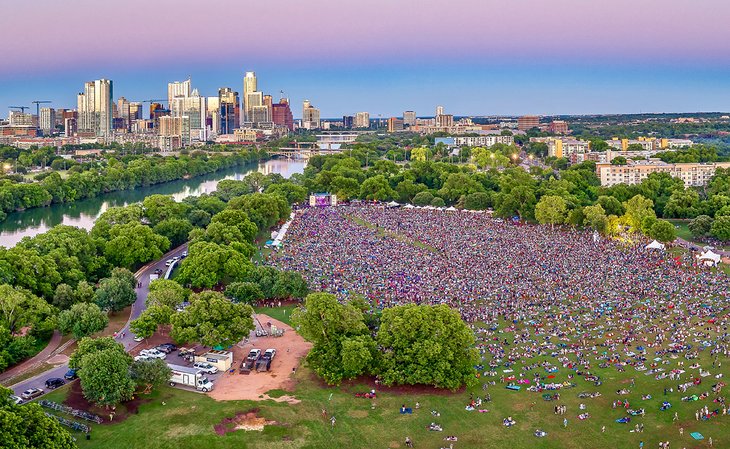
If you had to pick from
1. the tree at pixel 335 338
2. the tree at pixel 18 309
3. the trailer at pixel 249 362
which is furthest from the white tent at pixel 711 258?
the tree at pixel 18 309

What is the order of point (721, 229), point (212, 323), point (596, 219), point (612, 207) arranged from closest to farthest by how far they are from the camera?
point (212, 323)
point (721, 229)
point (596, 219)
point (612, 207)

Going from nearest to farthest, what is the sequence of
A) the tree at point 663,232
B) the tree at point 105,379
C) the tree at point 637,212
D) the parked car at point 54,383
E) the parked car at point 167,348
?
the tree at point 105,379, the parked car at point 54,383, the parked car at point 167,348, the tree at point 663,232, the tree at point 637,212

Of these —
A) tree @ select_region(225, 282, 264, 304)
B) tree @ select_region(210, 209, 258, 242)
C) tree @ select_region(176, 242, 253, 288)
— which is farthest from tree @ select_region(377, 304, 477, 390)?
tree @ select_region(210, 209, 258, 242)

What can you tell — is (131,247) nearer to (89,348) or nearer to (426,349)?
(89,348)

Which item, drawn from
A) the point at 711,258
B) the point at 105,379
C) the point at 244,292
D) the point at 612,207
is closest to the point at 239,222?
the point at 244,292

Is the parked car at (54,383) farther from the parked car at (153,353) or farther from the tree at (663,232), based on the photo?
the tree at (663,232)

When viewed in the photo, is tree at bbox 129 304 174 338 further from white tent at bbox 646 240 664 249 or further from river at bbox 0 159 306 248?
white tent at bbox 646 240 664 249
